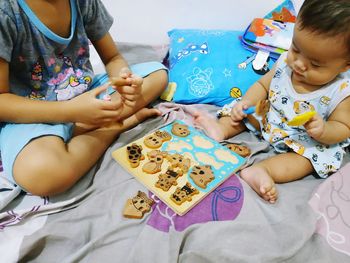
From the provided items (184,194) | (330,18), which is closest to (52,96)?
(184,194)

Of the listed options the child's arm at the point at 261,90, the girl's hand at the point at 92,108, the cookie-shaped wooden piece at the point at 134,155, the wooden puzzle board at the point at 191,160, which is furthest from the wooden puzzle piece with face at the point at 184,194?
the child's arm at the point at 261,90

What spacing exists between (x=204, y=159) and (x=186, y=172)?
0.07 metres

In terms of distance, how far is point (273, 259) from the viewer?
2.03 ft

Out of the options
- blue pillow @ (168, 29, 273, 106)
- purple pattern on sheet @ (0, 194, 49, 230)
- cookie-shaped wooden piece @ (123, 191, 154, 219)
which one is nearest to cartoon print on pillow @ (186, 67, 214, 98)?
blue pillow @ (168, 29, 273, 106)

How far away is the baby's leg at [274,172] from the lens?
2.45 ft

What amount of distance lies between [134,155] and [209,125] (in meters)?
0.25

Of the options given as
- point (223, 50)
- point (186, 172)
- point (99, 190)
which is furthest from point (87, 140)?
point (223, 50)

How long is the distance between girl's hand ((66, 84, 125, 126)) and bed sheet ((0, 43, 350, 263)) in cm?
15

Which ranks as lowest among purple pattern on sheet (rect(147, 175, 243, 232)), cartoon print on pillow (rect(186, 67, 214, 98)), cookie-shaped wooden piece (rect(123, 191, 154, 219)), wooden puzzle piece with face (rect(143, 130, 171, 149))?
purple pattern on sheet (rect(147, 175, 243, 232))

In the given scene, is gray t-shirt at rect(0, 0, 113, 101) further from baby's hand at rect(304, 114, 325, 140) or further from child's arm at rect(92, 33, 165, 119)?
baby's hand at rect(304, 114, 325, 140)

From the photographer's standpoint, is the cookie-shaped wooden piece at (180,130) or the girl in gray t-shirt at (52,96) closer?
the girl in gray t-shirt at (52,96)

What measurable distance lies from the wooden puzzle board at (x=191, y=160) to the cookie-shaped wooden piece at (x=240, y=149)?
0.01 meters

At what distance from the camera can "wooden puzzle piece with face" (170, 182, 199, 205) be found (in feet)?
2.31

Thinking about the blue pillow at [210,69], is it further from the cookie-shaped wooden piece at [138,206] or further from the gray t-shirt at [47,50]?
the cookie-shaped wooden piece at [138,206]
